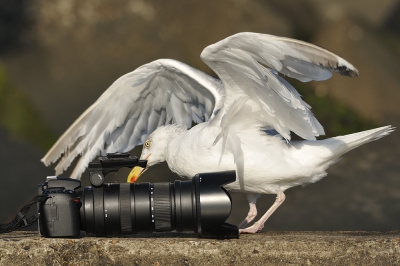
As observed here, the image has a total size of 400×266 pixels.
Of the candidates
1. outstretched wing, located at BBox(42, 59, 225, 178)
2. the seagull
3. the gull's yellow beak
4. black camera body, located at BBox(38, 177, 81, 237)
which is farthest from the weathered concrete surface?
outstretched wing, located at BBox(42, 59, 225, 178)

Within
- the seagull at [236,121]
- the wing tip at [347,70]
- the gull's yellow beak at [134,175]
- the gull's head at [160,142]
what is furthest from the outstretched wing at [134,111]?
the wing tip at [347,70]

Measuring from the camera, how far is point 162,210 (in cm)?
256

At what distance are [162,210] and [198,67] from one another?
5.74 meters

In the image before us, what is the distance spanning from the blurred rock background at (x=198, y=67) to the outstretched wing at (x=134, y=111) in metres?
3.08

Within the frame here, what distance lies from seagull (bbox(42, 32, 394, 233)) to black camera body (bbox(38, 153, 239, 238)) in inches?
23.3

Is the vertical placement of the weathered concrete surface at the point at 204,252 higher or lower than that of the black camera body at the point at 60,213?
lower

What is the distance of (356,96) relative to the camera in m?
8.41

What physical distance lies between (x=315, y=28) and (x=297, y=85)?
1.16m

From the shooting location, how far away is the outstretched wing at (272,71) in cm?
269

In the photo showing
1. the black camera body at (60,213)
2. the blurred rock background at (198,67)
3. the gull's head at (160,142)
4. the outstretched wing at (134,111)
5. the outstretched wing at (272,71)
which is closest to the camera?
the black camera body at (60,213)

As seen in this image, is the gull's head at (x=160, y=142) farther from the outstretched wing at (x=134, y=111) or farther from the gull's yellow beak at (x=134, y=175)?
the outstretched wing at (x=134, y=111)

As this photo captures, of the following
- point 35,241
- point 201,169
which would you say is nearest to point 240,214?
point 201,169

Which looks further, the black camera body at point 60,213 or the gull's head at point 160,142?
the gull's head at point 160,142

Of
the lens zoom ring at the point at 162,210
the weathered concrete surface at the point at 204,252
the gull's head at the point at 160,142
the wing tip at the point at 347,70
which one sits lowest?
the weathered concrete surface at the point at 204,252
